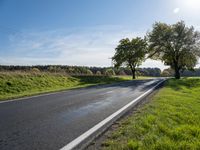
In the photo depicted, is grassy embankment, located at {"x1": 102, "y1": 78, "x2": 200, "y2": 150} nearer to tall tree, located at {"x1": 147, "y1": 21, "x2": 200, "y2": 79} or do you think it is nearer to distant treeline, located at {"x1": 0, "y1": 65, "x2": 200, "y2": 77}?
distant treeline, located at {"x1": 0, "y1": 65, "x2": 200, "y2": 77}

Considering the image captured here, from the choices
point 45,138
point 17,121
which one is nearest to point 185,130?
point 45,138

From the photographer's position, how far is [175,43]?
41.5 meters

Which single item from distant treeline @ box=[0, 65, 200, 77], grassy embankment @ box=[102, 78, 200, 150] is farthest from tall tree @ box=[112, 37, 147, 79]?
grassy embankment @ box=[102, 78, 200, 150]

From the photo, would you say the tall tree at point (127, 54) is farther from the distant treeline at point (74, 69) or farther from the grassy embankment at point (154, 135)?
the grassy embankment at point (154, 135)

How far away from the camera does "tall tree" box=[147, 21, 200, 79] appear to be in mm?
40656

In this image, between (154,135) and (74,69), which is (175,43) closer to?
(74,69)

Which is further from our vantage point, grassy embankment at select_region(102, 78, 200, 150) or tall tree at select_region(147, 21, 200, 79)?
tall tree at select_region(147, 21, 200, 79)

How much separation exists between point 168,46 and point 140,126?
128 feet

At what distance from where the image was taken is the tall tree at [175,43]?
4066cm

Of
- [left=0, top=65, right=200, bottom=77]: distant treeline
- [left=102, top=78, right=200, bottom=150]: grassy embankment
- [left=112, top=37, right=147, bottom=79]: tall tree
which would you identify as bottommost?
[left=102, top=78, right=200, bottom=150]: grassy embankment

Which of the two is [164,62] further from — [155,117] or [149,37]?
[155,117]

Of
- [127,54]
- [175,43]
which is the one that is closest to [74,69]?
[127,54]

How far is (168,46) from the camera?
138 feet

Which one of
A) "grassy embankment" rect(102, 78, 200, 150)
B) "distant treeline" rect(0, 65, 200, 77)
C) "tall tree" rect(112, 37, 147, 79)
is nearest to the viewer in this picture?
"grassy embankment" rect(102, 78, 200, 150)
